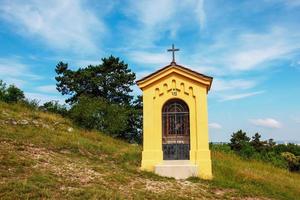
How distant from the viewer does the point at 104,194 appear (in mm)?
8234

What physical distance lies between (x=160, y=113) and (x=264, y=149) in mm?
17204

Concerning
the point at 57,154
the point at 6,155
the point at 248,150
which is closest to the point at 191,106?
the point at 57,154

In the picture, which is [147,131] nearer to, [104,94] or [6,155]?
[6,155]

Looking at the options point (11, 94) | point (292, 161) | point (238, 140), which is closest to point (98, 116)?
point (11, 94)

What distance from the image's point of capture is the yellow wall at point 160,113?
12719mm

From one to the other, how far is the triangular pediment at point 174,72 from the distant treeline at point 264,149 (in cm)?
1072

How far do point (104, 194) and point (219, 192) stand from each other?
155 inches

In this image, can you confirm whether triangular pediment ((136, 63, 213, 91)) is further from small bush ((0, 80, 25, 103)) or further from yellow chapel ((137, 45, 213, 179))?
small bush ((0, 80, 25, 103))

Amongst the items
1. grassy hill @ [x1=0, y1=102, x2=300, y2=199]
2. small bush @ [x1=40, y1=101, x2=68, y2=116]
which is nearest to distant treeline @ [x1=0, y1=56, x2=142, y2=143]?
small bush @ [x1=40, y1=101, x2=68, y2=116]

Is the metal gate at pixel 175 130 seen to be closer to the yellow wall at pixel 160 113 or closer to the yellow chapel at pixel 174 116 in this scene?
the yellow chapel at pixel 174 116

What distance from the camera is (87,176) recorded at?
32.9 ft

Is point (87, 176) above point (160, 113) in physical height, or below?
below

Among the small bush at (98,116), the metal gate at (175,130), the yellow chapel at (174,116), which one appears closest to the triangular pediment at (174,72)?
the yellow chapel at (174,116)

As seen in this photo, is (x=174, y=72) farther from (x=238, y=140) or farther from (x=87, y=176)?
(x=238, y=140)
